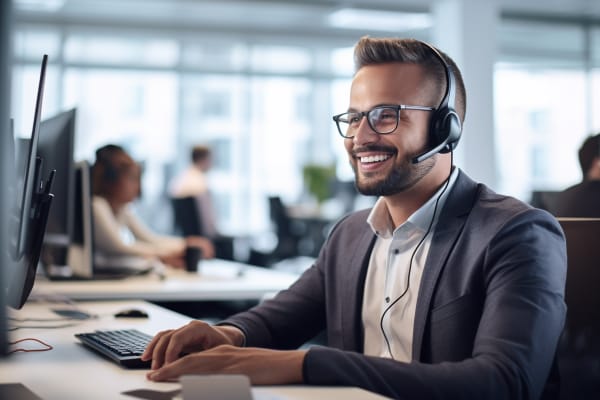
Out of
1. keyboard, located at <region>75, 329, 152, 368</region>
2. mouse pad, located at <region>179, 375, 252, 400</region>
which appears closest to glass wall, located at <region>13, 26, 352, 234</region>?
keyboard, located at <region>75, 329, 152, 368</region>

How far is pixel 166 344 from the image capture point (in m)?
1.28

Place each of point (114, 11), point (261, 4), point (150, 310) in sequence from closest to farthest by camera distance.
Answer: point (150, 310) < point (261, 4) < point (114, 11)

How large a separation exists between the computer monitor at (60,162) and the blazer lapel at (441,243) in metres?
1.25

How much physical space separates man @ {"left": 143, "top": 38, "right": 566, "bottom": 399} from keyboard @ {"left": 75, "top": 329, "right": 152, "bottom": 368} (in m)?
0.04

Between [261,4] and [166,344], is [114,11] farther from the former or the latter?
[166,344]

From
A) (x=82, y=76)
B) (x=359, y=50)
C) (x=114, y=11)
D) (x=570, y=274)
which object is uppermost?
(x=114, y=11)

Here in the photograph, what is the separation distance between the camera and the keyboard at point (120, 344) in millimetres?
1282

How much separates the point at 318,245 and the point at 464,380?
6.69m

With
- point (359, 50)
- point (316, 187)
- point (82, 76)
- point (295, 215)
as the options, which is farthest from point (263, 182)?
point (359, 50)

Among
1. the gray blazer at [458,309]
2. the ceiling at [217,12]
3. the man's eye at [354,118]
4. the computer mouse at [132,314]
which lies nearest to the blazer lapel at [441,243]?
the gray blazer at [458,309]

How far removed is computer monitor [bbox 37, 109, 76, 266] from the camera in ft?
7.24

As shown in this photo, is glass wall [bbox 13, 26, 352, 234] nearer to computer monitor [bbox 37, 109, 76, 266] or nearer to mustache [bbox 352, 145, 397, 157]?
computer monitor [bbox 37, 109, 76, 266]

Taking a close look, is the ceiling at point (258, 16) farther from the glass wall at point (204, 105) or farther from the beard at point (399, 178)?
the beard at point (399, 178)

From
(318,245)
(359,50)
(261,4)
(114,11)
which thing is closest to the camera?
(359,50)
